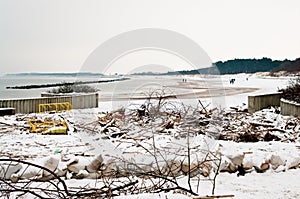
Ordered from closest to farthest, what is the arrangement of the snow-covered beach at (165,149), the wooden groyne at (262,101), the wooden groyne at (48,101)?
the snow-covered beach at (165,149) < the wooden groyne at (48,101) < the wooden groyne at (262,101)

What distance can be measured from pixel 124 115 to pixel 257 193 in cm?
594

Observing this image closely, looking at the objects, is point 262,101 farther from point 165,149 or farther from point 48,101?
point 165,149

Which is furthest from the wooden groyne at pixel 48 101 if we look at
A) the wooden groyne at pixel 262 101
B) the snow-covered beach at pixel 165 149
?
the wooden groyne at pixel 262 101

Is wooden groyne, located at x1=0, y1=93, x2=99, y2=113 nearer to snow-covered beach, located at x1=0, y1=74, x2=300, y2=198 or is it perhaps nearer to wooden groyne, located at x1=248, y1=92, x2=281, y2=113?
snow-covered beach, located at x1=0, y1=74, x2=300, y2=198

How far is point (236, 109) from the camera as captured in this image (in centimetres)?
1571

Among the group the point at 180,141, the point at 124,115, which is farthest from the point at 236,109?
the point at 180,141

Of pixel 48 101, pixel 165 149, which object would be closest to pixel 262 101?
pixel 48 101

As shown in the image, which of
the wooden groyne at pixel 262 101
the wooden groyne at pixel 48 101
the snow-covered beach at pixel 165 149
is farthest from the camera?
the wooden groyne at pixel 262 101

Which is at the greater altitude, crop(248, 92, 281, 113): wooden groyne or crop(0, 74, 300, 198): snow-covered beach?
crop(248, 92, 281, 113): wooden groyne

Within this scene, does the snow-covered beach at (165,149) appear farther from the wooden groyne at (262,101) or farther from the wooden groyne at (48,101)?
the wooden groyne at (262,101)

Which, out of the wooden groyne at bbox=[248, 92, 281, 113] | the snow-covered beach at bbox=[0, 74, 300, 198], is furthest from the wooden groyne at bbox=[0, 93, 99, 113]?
the wooden groyne at bbox=[248, 92, 281, 113]

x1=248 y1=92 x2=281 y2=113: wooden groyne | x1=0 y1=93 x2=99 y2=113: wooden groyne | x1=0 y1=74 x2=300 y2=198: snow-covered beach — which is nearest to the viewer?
x1=0 y1=74 x2=300 y2=198: snow-covered beach

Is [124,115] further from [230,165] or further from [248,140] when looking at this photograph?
[230,165]

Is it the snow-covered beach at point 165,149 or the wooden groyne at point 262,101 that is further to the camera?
the wooden groyne at point 262,101
